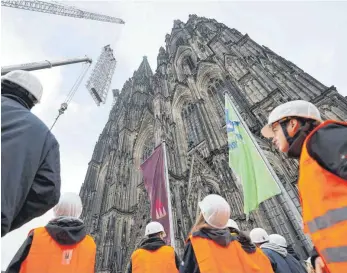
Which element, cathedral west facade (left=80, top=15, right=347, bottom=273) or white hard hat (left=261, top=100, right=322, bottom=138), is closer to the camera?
white hard hat (left=261, top=100, right=322, bottom=138)

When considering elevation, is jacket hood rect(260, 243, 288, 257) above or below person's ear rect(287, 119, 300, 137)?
below

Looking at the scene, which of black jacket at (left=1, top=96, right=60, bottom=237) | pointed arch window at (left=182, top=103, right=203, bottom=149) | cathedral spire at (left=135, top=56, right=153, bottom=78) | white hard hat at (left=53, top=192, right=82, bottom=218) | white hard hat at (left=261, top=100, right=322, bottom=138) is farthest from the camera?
cathedral spire at (left=135, top=56, right=153, bottom=78)

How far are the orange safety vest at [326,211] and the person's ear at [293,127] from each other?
16.1 inches

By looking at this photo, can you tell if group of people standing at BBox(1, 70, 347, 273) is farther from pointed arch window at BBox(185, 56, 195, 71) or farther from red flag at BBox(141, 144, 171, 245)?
pointed arch window at BBox(185, 56, 195, 71)

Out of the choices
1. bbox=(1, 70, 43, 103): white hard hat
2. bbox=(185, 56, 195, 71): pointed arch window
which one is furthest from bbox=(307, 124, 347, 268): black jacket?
bbox=(185, 56, 195, 71): pointed arch window

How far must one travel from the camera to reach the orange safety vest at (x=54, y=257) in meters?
2.21

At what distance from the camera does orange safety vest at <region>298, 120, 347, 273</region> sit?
49.9 inches

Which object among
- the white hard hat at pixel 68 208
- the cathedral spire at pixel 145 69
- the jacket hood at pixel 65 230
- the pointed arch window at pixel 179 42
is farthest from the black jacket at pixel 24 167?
the cathedral spire at pixel 145 69

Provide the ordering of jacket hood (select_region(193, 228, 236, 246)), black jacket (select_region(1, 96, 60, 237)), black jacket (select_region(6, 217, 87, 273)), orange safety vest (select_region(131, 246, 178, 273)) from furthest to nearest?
orange safety vest (select_region(131, 246, 178, 273)), jacket hood (select_region(193, 228, 236, 246)), black jacket (select_region(6, 217, 87, 273)), black jacket (select_region(1, 96, 60, 237))

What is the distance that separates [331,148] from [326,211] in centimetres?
36

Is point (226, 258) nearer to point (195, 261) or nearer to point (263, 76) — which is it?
point (195, 261)

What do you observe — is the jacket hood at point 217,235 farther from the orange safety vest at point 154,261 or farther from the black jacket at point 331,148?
the black jacket at point 331,148

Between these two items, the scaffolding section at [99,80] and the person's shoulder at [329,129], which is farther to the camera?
the scaffolding section at [99,80]

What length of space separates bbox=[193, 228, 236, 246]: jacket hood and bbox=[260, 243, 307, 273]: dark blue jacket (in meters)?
1.23
